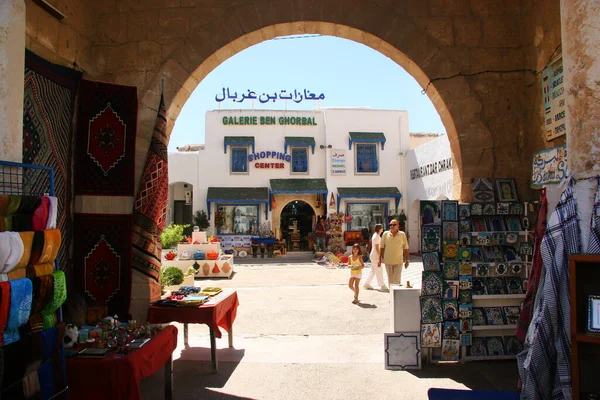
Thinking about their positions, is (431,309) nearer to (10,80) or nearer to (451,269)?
(451,269)

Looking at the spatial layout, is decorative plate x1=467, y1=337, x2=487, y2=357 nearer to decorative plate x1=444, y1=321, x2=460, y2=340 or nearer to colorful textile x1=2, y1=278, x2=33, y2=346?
decorative plate x1=444, y1=321, x2=460, y2=340

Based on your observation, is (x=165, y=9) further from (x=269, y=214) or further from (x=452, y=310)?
(x=269, y=214)

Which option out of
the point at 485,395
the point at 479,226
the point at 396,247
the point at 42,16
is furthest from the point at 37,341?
the point at 396,247

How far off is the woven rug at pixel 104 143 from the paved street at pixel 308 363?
1835mm

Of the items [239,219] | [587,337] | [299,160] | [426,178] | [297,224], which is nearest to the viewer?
[587,337]

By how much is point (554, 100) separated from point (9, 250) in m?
4.23

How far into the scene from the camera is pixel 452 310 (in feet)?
13.1

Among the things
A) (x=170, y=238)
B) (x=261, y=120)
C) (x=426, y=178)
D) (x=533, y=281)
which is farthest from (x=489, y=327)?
(x=261, y=120)

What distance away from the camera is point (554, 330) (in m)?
2.03

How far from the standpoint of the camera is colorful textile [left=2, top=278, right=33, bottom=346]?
1919 mm

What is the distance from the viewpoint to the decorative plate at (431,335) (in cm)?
402

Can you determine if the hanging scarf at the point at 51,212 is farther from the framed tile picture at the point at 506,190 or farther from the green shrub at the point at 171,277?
the green shrub at the point at 171,277

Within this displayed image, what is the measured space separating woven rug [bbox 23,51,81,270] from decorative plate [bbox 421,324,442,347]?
334 cm

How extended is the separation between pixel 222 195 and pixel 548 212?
1480 centimetres
